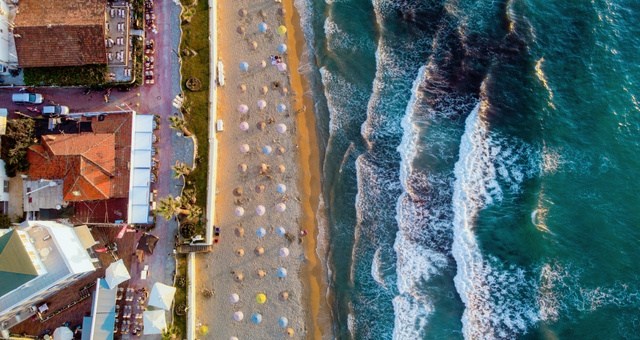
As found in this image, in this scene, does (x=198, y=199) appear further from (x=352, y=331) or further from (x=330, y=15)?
(x=330, y=15)

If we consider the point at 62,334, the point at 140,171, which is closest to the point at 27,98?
the point at 140,171

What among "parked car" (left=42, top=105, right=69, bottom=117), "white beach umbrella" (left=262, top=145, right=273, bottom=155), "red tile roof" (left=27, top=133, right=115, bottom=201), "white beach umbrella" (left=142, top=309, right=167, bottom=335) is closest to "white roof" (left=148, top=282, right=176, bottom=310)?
"white beach umbrella" (left=142, top=309, right=167, bottom=335)

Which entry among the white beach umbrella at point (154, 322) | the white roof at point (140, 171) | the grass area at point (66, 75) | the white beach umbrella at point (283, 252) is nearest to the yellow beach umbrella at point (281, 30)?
the white roof at point (140, 171)

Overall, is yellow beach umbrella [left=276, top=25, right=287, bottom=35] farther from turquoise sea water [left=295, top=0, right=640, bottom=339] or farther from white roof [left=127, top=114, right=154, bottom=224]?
white roof [left=127, top=114, right=154, bottom=224]

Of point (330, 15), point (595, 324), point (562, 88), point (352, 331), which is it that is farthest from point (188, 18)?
point (595, 324)

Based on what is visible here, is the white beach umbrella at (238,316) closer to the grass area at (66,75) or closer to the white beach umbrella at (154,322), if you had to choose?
the white beach umbrella at (154,322)
